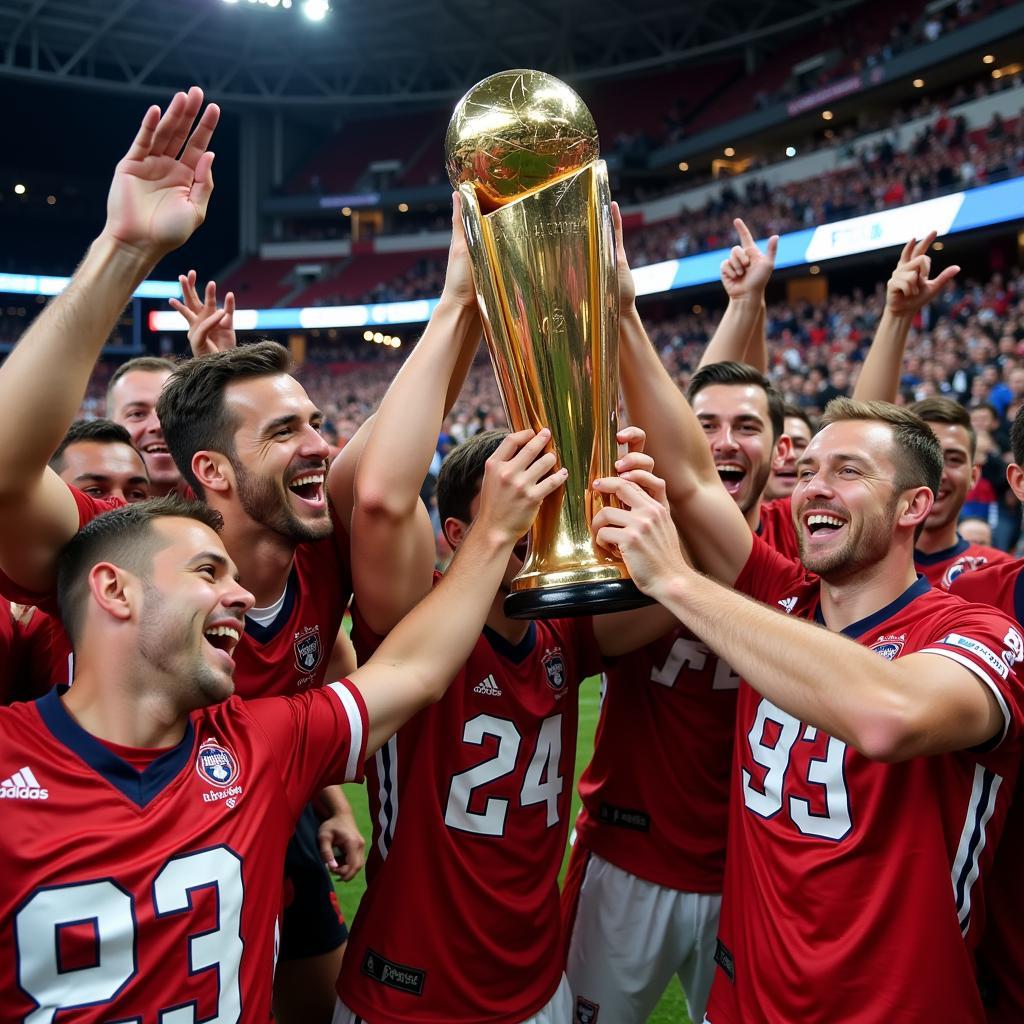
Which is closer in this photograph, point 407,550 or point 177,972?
point 177,972

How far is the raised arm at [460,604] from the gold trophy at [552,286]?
0.21ft

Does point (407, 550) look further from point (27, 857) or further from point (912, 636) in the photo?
point (912, 636)

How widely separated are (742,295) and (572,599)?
1.67 metres

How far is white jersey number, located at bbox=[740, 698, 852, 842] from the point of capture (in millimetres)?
1867

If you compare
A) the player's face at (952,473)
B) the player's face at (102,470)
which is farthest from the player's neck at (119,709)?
the player's face at (952,473)

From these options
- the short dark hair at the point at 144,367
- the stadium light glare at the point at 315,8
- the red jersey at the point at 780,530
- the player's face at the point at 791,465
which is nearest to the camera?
the red jersey at the point at 780,530

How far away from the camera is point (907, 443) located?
2105 mm

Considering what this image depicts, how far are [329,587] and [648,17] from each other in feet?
93.9

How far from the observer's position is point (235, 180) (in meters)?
35.4

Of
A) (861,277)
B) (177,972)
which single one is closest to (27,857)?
(177,972)

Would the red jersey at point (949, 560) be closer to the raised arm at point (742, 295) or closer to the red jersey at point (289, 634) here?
the raised arm at point (742, 295)

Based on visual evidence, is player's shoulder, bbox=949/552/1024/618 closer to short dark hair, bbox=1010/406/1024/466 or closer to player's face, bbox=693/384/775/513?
short dark hair, bbox=1010/406/1024/466

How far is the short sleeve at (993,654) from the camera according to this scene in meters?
1.73

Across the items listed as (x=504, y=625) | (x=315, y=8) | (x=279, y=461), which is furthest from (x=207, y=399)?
(x=315, y=8)
